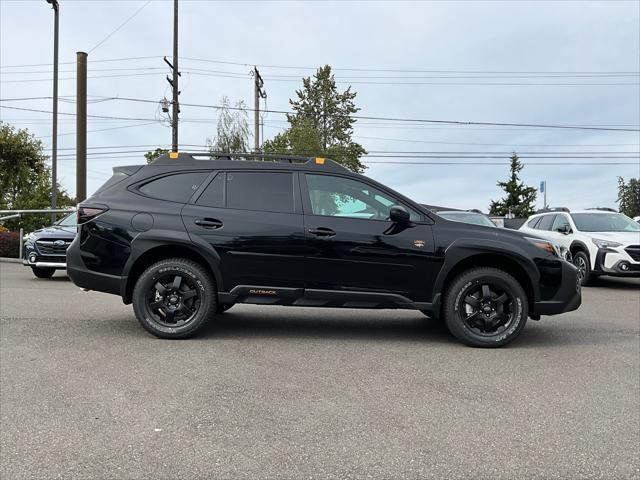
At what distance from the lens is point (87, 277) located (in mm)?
5426

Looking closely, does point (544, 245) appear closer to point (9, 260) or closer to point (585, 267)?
point (585, 267)

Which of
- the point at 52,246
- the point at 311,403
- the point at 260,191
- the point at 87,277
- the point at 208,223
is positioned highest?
the point at 260,191

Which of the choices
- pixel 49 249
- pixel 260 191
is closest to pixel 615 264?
pixel 260 191

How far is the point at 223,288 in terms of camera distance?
5316 millimetres

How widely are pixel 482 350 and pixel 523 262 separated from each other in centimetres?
98

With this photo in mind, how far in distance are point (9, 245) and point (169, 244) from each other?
13862mm

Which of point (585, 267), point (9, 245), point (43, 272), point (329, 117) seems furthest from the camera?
point (329, 117)

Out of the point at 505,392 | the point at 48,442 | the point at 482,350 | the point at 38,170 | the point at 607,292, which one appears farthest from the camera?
the point at 38,170

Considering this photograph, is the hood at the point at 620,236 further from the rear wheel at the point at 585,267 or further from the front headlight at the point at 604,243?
the rear wheel at the point at 585,267

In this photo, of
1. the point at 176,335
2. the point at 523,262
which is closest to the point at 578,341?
the point at 523,262

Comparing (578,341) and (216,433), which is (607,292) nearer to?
(578,341)

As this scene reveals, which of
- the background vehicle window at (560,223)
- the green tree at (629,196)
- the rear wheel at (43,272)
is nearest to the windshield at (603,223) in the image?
the background vehicle window at (560,223)

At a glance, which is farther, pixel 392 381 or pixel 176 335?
pixel 176 335

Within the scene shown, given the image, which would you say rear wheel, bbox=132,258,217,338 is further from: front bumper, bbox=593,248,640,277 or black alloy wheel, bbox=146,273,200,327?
front bumper, bbox=593,248,640,277
